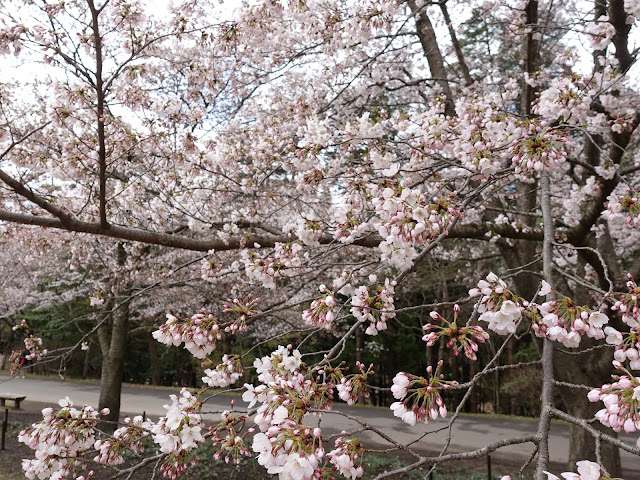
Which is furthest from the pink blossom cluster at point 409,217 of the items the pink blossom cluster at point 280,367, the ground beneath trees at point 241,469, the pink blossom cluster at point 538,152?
the ground beneath trees at point 241,469

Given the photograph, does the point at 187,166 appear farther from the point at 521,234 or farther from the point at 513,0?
the point at 513,0

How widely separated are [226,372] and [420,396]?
98 cm

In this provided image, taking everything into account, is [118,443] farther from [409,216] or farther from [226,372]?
[409,216]

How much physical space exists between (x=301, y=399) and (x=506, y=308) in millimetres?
715

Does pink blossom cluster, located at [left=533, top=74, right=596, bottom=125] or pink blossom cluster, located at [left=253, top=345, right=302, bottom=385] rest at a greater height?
pink blossom cluster, located at [left=533, top=74, right=596, bottom=125]

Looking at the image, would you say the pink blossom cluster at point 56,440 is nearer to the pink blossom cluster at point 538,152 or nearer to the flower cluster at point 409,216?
the flower cluster at point 409,216

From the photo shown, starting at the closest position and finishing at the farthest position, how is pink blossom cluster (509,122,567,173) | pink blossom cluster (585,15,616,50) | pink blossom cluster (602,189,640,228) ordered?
pink blossom cluster (509,122,567,173) < pink blossom cluster (602,189,640,228) < pink blossom cluster (585,15,616,50)

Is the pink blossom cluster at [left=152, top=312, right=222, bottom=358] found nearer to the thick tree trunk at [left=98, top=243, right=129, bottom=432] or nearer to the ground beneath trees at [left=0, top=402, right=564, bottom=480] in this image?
the ground beneath trees at [left=0, top=402, right=564, bottom=480]

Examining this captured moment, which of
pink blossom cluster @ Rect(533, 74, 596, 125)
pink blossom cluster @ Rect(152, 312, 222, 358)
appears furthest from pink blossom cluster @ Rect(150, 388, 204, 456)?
pink blossom cluster @ Rect(533, 74, 596, 125)

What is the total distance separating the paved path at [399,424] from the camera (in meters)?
7.32

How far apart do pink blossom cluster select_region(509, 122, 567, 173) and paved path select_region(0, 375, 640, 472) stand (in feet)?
19.0

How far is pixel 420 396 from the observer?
4.40 ft

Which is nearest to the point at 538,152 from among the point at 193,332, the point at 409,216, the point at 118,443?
the point at 409,216

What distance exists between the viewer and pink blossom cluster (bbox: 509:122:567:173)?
74.5 inches
